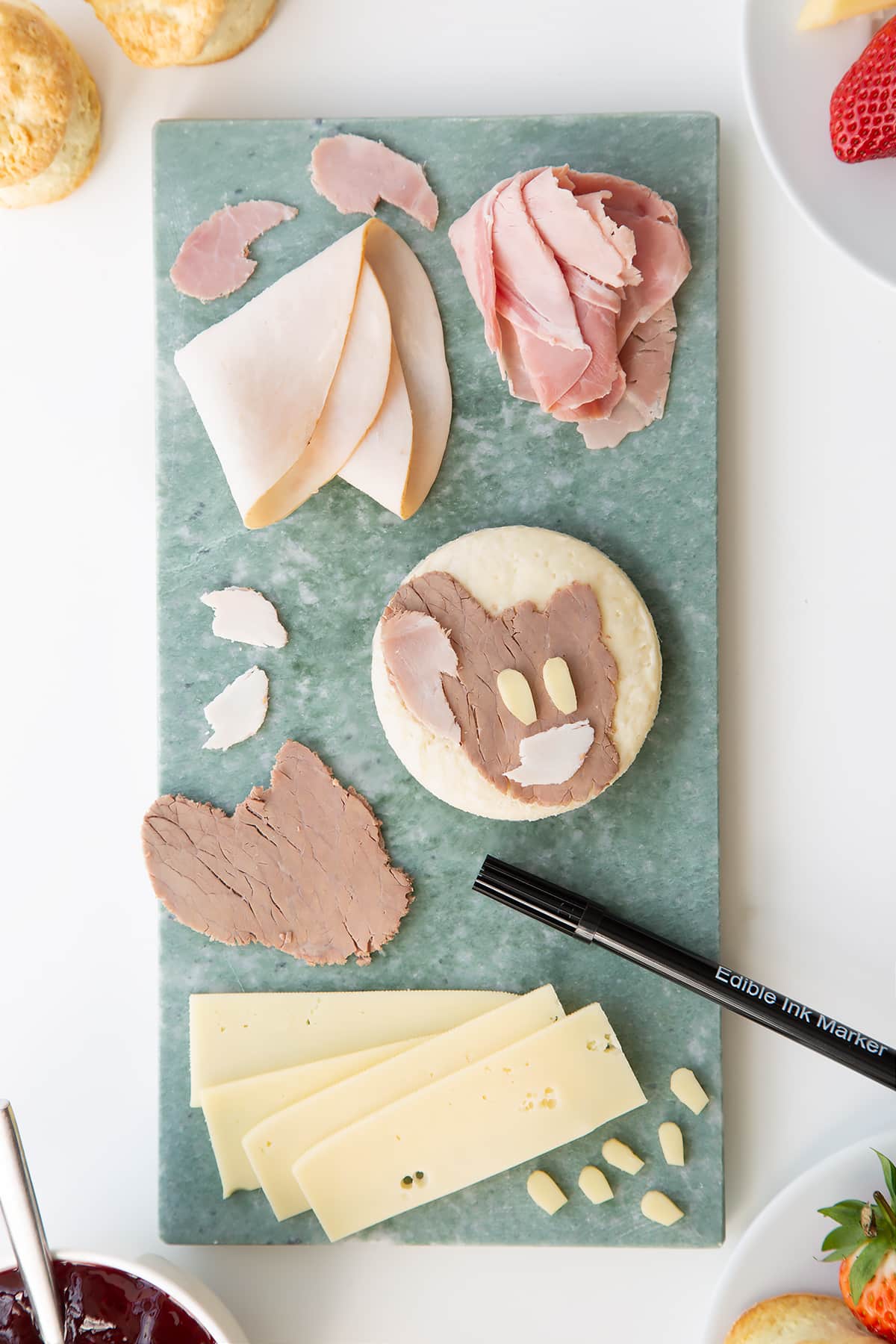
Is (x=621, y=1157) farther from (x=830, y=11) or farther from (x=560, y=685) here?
(x=830, y=11)

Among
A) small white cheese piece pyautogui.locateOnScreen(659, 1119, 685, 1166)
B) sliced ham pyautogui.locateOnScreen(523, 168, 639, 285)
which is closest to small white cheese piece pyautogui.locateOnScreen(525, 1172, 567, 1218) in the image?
small white cheese piece pyautogui.locateOnScreen(659, 1119, 685, 1166)

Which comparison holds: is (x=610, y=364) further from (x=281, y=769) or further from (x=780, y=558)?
(x=281, y=769)

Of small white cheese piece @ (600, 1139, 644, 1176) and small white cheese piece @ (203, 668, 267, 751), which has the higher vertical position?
small white cheese piece @ (203, 668, 267, 751)

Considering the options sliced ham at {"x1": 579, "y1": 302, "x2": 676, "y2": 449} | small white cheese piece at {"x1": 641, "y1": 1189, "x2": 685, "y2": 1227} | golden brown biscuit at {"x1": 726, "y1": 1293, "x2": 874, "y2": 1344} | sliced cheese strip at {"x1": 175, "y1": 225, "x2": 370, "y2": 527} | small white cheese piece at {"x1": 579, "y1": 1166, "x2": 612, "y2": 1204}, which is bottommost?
golden brown biscuit at {"x1": 726, "y1": 1293, "x2": 874, "y2": 1344}

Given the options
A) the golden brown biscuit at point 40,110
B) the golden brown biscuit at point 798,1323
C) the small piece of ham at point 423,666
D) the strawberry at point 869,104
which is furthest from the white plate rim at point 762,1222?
the golden brown biscuit at point 40,110

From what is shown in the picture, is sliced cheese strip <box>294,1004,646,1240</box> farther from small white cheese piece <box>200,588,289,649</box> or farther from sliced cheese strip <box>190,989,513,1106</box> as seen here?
small white cheese piece <box>200,588,289,649</box>

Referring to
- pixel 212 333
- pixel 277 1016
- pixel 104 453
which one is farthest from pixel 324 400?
pixel 277 1016
